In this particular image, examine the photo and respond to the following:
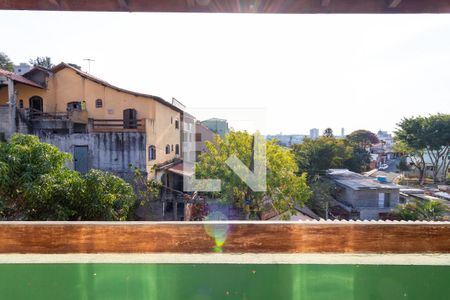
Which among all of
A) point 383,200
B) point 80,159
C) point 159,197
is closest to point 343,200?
point 383,200

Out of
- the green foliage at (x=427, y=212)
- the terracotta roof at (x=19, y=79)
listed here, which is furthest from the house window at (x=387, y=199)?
the terracotta roof at (x=19, y=79)

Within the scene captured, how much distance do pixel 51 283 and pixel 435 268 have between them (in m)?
3.18

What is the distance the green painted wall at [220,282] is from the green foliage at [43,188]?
14.5 ft

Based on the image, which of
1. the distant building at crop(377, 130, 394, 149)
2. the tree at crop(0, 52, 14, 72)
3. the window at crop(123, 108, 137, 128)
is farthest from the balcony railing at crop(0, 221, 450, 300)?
the distant building at crop(377, 130, 394, 149)

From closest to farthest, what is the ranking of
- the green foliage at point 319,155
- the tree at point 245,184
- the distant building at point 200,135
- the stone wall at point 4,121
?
1. the tree at point 245,184
2. the stone wall at point 4,121
3. the green foliage at point 319,155
4. the distant building at point 200,135

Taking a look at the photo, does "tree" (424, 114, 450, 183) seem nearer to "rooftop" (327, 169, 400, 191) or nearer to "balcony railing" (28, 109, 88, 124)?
"rooftop" (327, 169, 400, 191)

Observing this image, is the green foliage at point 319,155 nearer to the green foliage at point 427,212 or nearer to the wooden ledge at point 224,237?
the green foliage at point 427,212

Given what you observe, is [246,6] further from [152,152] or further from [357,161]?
[357,161]

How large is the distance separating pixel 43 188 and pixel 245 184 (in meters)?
8.24

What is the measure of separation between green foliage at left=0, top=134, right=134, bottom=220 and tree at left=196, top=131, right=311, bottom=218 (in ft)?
20.4

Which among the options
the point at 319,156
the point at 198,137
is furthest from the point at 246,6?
the point at 319,156

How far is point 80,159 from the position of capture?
14172 mm

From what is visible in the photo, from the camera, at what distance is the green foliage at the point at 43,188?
6207 millimetres

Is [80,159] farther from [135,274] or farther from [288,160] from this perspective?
[135,274]
